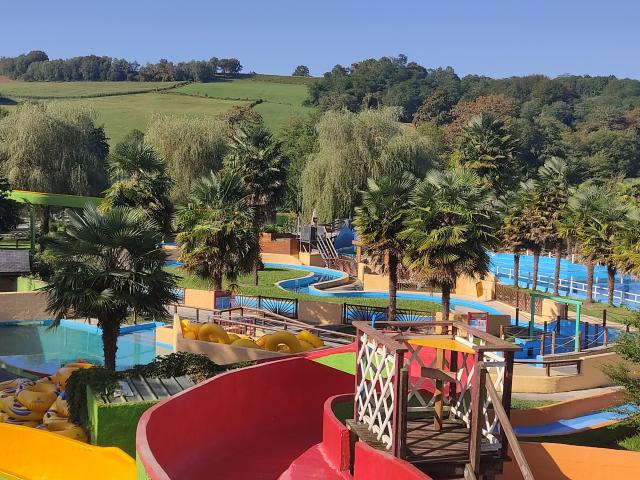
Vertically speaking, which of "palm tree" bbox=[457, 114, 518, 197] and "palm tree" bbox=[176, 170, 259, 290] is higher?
"palm tree" bbox=[457, 114, 518, 197]

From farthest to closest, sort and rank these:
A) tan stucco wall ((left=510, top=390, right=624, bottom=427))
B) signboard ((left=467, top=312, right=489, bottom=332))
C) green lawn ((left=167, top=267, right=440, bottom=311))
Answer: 1. green lawn ((left=167, top=267, right=440, bottom=311))
2. signboard ((left=467, top=312, right=489, bottom=332))
3. tan stucco wall ((left=510, top=390, right=624, bottom=427))

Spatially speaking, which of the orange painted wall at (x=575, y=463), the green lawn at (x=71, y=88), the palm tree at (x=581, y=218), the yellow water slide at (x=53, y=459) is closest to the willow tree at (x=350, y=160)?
the palm tree at (x=581, y=218)

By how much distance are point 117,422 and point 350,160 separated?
35678 mm

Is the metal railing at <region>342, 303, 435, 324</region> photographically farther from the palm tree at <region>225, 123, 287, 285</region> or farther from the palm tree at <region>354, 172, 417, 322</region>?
the palm tree at <region>225, 123, 287, 285</region>

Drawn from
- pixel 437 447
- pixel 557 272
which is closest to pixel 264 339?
pixel 437 447

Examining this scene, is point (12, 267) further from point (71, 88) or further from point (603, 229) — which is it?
point (71, 88)

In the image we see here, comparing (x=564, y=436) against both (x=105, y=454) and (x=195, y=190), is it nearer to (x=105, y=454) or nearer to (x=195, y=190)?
(x=105, y=454)

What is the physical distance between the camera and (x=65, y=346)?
26.3m

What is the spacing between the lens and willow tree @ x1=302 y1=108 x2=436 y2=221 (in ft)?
153

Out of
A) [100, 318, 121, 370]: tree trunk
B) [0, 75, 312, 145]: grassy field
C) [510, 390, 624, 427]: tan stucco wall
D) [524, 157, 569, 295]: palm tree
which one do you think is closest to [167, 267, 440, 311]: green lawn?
[524, 157, 569, 295]: palm tree

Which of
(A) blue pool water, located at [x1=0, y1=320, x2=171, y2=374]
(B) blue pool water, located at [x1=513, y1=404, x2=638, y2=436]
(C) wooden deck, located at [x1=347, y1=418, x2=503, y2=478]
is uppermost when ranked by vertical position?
(C) wooden deck, located at [x1=347, y1=418, x2=503, y2=478]

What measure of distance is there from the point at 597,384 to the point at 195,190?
14926 mm

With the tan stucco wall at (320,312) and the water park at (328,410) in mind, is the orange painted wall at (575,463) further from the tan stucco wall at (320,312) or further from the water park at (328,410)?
the tan stucco wall at (320,312)

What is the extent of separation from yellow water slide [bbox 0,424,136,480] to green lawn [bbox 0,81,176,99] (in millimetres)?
141675
